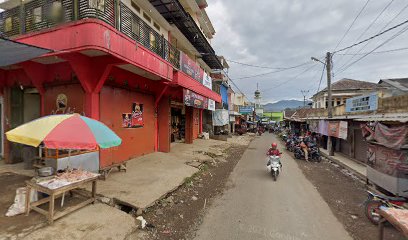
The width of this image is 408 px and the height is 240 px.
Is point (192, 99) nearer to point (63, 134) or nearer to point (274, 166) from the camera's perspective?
point (274, 166)

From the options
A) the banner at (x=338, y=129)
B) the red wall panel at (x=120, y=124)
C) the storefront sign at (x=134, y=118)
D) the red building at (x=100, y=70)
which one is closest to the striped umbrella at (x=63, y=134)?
the red building at (x=100, y=70)

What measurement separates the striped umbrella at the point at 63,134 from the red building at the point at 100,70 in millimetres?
2479

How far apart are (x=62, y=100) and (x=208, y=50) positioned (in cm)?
1573

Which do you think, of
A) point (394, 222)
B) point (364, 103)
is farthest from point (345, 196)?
point (364, 103)

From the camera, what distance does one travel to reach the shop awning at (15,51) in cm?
509

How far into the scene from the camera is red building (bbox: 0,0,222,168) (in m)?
6.43

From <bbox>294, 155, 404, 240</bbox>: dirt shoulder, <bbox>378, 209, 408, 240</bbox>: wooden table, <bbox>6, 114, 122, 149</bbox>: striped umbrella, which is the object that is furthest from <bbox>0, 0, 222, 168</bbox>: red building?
<bbox>294, 155, 404, 240</bbox>: dirt shoulder

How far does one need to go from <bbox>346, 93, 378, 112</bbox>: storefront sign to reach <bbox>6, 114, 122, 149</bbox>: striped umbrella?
13158 mm

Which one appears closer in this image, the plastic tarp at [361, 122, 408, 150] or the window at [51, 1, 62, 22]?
the plastic tarp at [361, 122, 408, 150]

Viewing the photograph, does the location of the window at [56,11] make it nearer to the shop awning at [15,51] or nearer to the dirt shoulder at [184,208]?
the shop awning at [15,51]

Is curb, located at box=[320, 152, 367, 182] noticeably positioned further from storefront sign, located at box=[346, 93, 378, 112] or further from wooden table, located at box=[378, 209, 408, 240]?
wooden table, located at box=[378, 209, 408, 240]

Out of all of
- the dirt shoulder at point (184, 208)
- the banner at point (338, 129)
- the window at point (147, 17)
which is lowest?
the dirt shoulder at point (184, 208)

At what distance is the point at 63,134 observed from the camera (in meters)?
4.27

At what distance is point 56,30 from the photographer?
6.55 m
